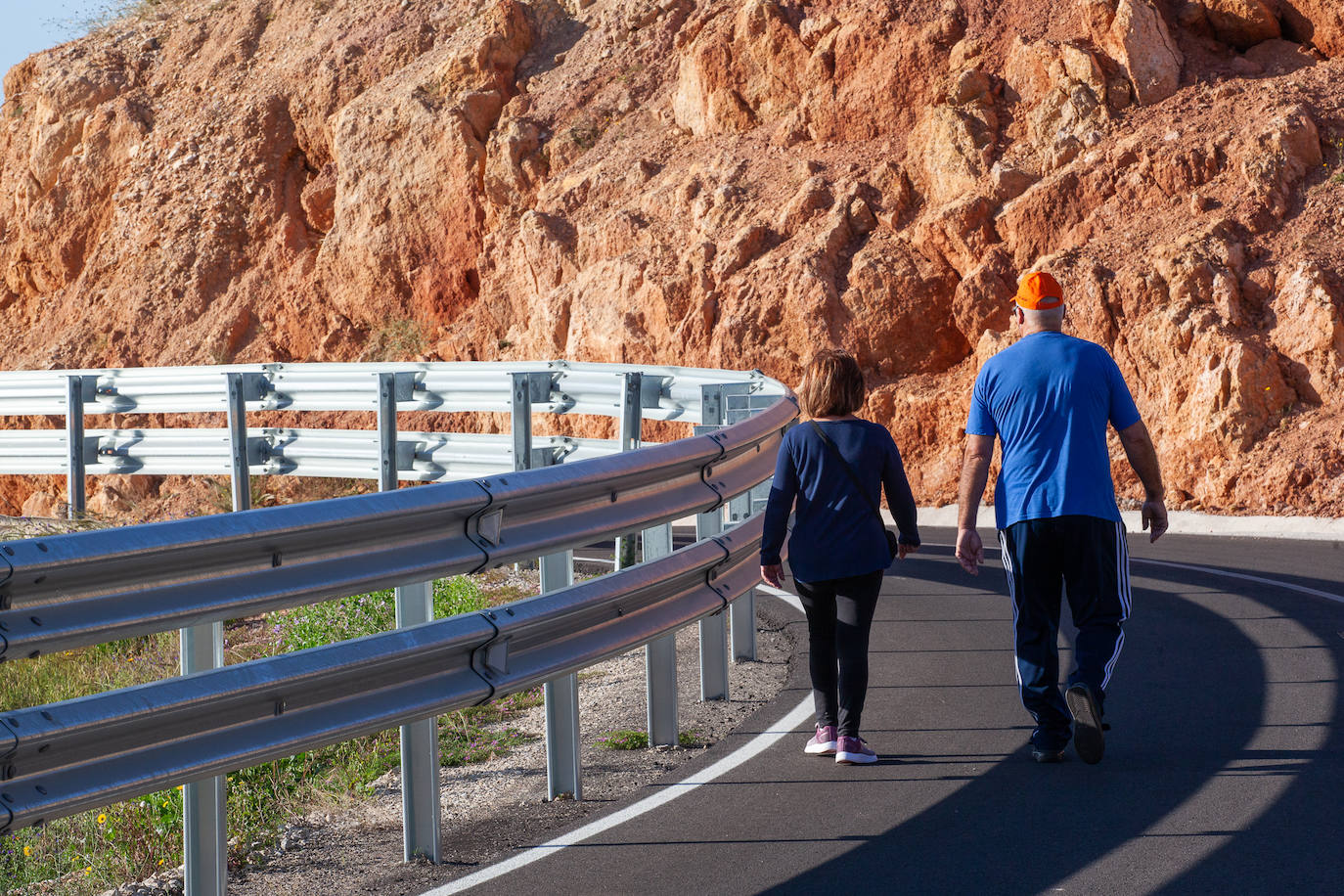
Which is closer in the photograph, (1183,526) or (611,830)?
(611,830)

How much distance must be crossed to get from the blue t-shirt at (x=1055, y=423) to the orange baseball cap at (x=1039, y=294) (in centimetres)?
12

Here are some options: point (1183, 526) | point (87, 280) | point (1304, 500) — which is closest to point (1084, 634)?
point (1183, 526)

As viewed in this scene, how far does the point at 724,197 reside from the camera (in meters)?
23.4

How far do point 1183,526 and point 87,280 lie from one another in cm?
2576

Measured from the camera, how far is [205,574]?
372 centimetres

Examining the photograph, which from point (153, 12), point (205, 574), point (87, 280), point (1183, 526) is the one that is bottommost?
point (1183, 526)

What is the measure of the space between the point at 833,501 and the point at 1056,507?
2.93ft

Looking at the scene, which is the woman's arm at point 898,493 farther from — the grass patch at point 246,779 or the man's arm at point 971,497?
the grass patch at point 246,779

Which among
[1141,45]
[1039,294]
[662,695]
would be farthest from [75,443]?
[1141,45]

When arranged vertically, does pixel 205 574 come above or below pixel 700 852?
above

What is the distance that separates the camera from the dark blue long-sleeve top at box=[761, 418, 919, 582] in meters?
5.73

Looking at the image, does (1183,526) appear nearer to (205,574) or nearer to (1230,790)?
(1230,790)

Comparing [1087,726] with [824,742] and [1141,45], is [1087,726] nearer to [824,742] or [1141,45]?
[824,742]

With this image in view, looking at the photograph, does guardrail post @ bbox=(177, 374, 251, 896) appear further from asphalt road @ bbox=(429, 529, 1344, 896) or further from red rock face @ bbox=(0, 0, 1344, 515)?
red rock face @ bbox=(0, 0, 1344, 515)
